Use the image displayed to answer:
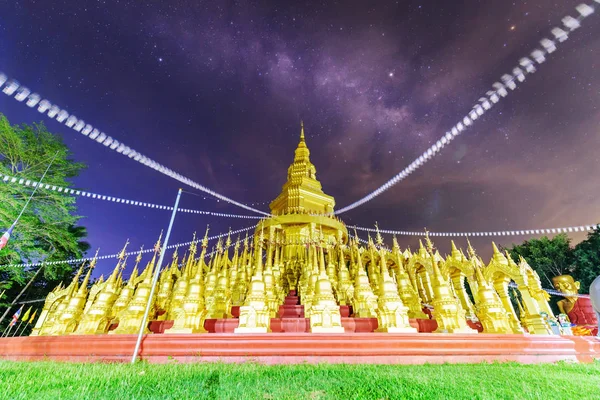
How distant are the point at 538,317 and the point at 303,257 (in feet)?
40.5

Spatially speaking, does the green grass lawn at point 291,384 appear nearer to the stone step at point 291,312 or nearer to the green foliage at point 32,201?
the stone step at point 291,312

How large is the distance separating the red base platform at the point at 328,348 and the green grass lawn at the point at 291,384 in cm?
116

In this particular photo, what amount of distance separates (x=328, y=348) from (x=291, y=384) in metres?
2.32

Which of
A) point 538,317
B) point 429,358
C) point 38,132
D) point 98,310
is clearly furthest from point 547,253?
point 38,132

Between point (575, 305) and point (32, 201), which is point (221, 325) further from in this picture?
point (575, 305)

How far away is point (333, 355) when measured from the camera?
5766 mm

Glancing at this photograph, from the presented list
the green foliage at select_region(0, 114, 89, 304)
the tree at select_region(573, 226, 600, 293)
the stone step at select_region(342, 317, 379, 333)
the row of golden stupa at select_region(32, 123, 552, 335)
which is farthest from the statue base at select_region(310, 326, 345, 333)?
the tree at select_region(573, 226, 600, 293)

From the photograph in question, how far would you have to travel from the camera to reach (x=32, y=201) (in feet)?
52.7

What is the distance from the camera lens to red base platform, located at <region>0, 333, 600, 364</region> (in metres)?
5.75

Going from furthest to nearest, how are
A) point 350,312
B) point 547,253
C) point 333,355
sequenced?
point 547,253, point 350,312, point 333,355

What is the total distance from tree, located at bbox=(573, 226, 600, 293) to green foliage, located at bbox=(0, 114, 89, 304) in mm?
41627

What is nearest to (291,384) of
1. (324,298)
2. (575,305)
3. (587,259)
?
(324,298)

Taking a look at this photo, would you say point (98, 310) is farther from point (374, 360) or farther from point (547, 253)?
point (547, 253)

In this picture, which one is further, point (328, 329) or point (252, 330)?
point (328, 329)
